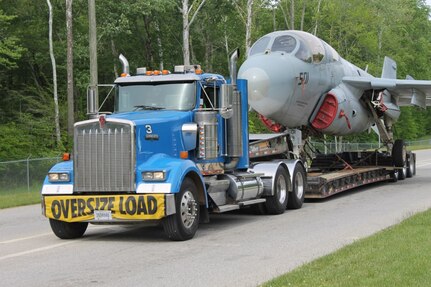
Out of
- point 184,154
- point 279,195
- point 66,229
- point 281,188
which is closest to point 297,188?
point 281,188

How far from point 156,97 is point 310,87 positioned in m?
6.60

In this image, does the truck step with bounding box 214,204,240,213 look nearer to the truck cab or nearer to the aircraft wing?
the truck cab

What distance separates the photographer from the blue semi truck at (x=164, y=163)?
10727 millimetres

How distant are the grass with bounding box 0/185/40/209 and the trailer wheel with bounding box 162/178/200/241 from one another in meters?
9.19

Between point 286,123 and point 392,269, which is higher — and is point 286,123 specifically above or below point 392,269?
above

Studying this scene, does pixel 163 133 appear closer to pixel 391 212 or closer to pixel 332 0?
pixel 391 212

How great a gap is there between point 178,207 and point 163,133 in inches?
53.1

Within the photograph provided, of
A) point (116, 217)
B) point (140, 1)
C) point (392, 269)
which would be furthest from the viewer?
point (140, 1)

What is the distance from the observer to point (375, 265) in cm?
783

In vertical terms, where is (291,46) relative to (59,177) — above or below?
above

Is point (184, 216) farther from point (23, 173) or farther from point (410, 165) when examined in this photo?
point (410, 165)

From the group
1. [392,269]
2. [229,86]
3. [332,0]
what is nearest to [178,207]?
[229,86]

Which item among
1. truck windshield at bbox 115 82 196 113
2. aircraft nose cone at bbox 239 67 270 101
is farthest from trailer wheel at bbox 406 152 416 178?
truck windshield at bbox 115 82 196 113

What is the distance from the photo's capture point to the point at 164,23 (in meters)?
46.6
